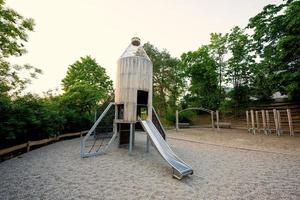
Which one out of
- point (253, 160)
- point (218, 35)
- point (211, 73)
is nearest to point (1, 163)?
point (253, 160)

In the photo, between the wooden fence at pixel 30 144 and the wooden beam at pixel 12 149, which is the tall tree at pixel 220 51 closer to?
the wooden fence at pixel 30 144

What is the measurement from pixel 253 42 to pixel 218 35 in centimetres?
671

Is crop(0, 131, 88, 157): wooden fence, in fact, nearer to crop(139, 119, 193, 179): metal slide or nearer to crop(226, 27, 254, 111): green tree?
crop(139, 119, 193, 179): metal slide

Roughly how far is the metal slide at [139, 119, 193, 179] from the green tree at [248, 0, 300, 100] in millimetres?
10900

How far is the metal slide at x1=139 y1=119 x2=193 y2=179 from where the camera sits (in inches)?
173

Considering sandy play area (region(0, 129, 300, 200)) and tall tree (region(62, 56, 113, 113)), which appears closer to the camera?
sandy play area (region(0, 129, 300, 200))

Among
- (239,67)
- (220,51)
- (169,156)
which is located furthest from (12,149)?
(220,51)

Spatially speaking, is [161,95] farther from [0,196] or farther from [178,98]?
[0,196]

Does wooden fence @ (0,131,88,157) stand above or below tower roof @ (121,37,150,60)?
below

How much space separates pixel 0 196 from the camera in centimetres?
324

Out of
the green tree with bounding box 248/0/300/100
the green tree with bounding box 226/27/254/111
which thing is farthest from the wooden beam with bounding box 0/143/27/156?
the green tree with bounding box 226/27/254/111

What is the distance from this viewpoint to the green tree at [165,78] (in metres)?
22.8

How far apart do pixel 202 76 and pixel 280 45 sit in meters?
12.1

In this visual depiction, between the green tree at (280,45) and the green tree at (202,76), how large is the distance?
702 cm
